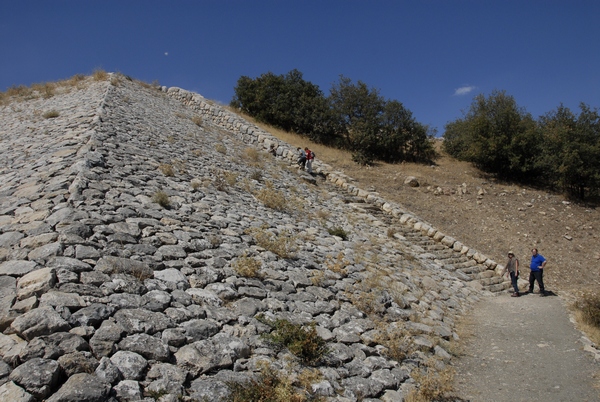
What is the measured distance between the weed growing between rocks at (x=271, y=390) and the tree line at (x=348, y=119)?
20139 millimetres

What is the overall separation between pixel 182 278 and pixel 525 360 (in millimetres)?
6795

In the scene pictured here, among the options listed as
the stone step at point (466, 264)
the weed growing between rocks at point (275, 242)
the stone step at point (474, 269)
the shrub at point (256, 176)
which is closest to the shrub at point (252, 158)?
the shrub at point (256, 176)

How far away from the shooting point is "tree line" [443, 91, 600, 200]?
19.1 metres

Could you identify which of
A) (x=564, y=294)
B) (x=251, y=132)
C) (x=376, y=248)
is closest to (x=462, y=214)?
(x=564, y=294)

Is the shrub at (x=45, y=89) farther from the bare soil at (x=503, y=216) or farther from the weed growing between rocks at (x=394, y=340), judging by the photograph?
the weed growing between rocks at (x=394, y=340)

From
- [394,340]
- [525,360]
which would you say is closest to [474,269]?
[525,360]

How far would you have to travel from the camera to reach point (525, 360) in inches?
288

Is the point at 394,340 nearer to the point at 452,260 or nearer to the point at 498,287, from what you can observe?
the point at 498,287

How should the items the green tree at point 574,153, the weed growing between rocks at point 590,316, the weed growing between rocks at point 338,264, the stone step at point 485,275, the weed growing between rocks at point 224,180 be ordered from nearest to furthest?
the weed growing between rocks at point 338,264 < the weed growing between rocks at point 590,316 < the weed growing between rocks at point 224,180 < the stone step at point 485,275 < the green tree at point 574,153

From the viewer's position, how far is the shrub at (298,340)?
505 cm

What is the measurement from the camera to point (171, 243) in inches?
257

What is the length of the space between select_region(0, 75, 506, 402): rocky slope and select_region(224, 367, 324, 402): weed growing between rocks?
0.09 metres

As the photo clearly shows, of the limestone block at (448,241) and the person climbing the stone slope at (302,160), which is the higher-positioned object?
the person climbing the stone slope at (302,160)

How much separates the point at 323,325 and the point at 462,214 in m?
14.1
